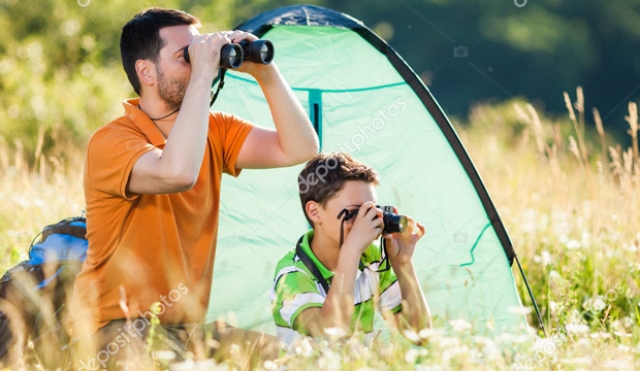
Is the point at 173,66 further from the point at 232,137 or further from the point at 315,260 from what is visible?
the point at 315,260

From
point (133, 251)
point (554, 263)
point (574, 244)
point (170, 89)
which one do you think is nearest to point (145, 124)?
point (170, 89)

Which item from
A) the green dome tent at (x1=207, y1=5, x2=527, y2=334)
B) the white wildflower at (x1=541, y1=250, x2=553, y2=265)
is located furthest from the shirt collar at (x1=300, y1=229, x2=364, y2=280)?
the white wildflower at (x1=541, y1=250, x2=553, y2=265)

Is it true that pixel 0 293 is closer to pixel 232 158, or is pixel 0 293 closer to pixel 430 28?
pixel 232 158

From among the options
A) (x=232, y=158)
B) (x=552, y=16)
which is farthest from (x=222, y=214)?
(x=552, y=16)

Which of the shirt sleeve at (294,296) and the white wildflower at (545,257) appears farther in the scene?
the white wildflower at (545,257)

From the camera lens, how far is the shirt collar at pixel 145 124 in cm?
217

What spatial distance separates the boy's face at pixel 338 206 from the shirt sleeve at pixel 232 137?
1.05 feet

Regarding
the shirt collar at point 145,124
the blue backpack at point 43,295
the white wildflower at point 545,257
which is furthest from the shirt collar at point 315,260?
the white wildflower at point 545,257

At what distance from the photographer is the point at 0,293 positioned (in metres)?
2.32

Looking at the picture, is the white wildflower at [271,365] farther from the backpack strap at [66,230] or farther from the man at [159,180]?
the backpack strap at [66,230]

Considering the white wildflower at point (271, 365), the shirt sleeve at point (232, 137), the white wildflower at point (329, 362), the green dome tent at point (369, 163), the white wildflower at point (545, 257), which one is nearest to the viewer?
the white wildflower at point (329, 362)

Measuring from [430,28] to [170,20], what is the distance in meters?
16.9

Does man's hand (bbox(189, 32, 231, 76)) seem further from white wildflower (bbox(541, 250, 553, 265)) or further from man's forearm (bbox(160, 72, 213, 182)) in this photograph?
white wildflower (bbox(541, 250, 553, 265))

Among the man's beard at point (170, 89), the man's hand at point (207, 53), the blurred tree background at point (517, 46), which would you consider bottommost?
the blurred tree background at point (517, 46)
